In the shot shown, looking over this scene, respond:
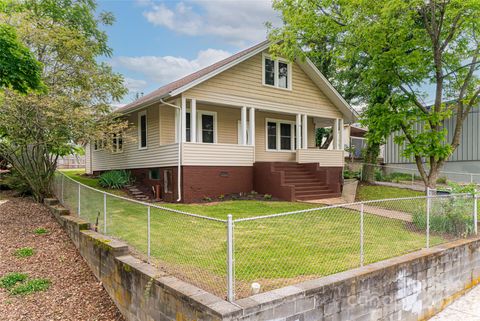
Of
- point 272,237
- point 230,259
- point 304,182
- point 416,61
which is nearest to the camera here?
point 230,259

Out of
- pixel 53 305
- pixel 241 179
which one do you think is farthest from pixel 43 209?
pixel 241 179

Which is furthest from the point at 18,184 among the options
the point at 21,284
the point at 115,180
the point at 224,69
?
the point at 224,69

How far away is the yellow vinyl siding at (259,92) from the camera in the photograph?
12.7 meters

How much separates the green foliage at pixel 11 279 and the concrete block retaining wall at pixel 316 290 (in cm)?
115

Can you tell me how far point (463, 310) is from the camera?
240 inches

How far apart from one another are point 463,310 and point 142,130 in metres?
12.6

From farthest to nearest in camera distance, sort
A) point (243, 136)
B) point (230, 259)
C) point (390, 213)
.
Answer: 1. point (243, 136)
2. point (390, 213)
3. point (230, 259)

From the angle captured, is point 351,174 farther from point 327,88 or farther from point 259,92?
point 259,92

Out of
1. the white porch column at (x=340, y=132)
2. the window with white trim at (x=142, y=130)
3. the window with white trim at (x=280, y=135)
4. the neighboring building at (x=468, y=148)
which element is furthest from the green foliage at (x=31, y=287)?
the neighboring building at (x=468, y=148)

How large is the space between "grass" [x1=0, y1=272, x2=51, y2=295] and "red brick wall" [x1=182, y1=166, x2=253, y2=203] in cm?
580

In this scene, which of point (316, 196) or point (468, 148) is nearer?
point (316, 196)

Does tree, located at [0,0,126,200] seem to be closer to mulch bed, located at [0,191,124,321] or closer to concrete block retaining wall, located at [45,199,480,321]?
mulch bed, located at [0,191,124,321]

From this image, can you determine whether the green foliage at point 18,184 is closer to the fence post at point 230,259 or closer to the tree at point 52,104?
the tree at point 52,104

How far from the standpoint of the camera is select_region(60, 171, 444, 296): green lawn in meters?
4.44
